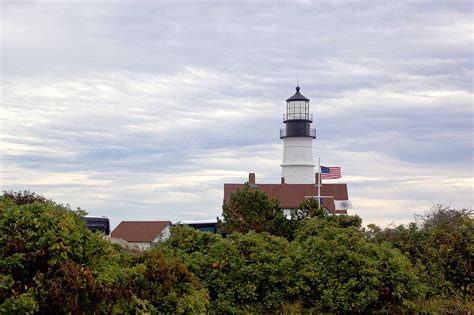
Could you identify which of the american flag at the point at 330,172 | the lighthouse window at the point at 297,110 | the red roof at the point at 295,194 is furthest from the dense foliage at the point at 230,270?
the lighthouse window at the point at 297,110

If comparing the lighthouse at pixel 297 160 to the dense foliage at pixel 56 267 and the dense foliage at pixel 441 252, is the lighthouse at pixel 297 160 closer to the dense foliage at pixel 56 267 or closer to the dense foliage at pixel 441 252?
the dense foliage at pixel 441 252

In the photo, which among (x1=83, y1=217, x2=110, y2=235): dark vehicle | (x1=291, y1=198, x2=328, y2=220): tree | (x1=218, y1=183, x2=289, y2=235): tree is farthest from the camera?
(x1=83, y1=217, x2=110, y2=235): dark vehicle

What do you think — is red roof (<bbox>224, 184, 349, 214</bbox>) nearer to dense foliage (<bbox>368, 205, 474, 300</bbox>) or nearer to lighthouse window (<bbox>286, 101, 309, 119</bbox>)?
lighthouse window (<bbox>286, 101, 309, 119</bbox>)

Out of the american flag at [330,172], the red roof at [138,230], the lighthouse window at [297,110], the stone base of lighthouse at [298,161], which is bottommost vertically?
the red roof at [138,230]

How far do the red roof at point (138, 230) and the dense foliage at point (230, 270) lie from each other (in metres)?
30.2

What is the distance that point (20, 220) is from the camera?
33.0 ft

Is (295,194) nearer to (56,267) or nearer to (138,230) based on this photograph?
(138,230)

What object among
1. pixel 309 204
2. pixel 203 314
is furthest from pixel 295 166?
pixel 203 314

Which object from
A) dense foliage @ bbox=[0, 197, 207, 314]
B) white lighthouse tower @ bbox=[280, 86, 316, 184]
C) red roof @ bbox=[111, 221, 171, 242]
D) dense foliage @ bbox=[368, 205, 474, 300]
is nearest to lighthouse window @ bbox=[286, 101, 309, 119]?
white lighthouse tower @ bbox=[280, 86, 316, 184]

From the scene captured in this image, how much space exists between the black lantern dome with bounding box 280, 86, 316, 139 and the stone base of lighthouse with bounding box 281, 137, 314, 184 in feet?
1.63

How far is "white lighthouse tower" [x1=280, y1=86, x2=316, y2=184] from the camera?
5669 cm

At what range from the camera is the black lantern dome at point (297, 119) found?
56562 millimetres

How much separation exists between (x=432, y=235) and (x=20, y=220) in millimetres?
10177

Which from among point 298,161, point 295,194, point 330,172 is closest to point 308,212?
point 330,172
